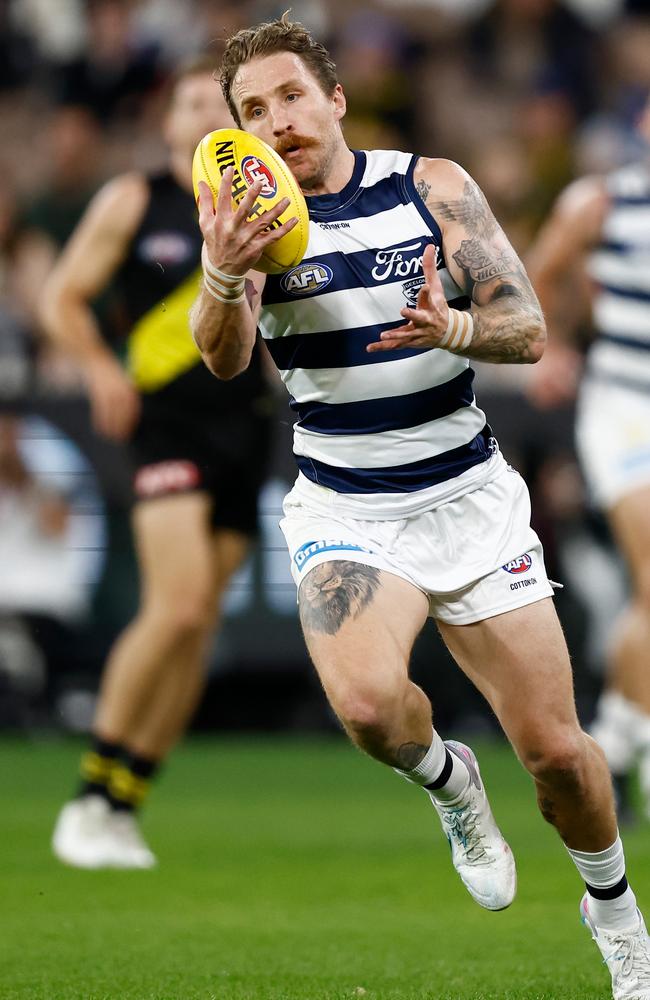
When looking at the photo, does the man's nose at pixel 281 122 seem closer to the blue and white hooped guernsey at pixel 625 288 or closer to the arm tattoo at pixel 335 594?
the arm tattoo at pixel 335 594

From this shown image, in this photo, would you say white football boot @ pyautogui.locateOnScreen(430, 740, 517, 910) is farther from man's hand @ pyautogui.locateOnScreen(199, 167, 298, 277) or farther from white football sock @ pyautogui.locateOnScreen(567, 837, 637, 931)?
man's hand @ pyautogui.locateOnScreen(199, 167, 298, 277)

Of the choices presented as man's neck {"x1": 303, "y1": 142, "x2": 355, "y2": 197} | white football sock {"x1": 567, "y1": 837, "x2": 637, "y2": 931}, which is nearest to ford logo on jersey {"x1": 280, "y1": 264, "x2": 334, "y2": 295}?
man's neck {"x1": 303, "y1": 142, "x2": 355, "y2": 197}

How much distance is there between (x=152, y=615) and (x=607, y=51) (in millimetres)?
9453

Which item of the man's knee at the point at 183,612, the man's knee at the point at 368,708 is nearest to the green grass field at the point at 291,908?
the man's knee at the point at 368,708

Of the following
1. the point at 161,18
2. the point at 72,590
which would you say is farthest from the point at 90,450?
the point at 161,18

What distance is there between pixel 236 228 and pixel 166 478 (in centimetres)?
314

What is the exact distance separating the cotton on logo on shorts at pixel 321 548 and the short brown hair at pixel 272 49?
3.73 ft

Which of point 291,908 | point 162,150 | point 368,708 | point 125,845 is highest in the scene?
point 368,708

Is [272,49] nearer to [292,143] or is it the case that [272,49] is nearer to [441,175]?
[292,143]

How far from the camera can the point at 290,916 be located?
560cm

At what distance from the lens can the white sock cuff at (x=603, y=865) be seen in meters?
4.33

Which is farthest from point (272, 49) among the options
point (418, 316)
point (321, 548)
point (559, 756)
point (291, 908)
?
point (291, 908)

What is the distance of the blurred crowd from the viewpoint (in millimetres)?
10883

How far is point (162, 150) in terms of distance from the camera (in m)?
13.5
